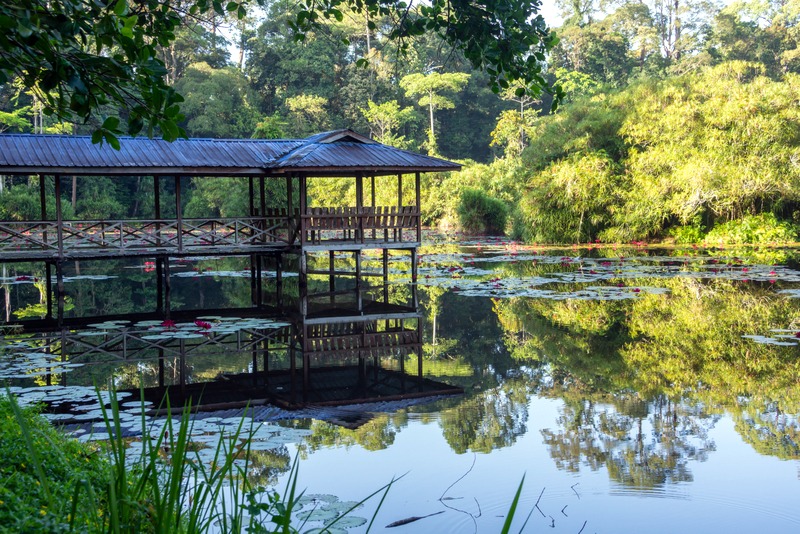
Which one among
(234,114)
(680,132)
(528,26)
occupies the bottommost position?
(528,26)

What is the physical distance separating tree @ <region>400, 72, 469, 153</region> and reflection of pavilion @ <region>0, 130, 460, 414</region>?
32.8m

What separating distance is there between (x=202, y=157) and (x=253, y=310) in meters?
3.60

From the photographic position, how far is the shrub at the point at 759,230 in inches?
1002

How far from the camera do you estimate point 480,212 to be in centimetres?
3456

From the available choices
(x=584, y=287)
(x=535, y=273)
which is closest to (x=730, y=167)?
(x=535, y=273)

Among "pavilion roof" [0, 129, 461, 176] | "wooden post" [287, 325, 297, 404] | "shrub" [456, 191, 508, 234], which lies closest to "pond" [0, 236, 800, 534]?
"wooden post" [287, 325, 297, 404]

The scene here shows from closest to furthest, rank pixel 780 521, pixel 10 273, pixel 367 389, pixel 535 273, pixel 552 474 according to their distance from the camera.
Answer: pixel 780 521 < pixel 552 474 < pixel 367 389 < pixel 535 273 < pixel 10 273

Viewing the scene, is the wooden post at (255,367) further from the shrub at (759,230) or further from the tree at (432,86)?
the tree at (432,86)

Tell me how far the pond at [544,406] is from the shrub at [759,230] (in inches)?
468

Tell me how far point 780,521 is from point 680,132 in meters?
24.2

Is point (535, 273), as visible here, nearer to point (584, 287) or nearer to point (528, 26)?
point (584, 287)

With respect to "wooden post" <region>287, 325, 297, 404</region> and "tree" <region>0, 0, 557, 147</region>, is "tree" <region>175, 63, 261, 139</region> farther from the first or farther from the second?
"tree" <region>0, 0, 557, 147</region>

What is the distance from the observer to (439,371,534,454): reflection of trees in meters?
5.40

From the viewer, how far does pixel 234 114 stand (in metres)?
45.7
